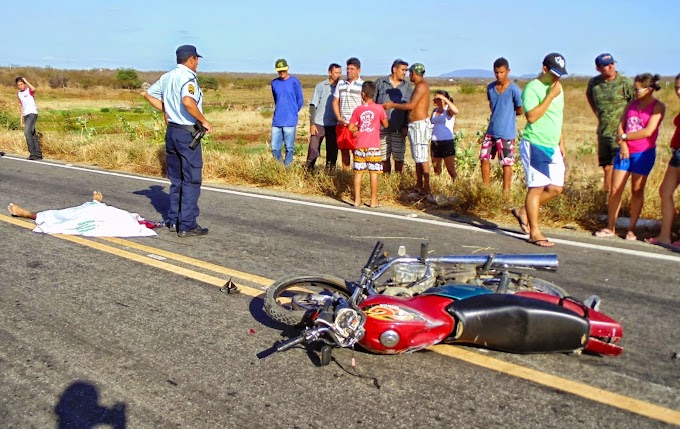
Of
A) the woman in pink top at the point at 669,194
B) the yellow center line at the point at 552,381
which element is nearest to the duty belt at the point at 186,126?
the yellow center line at the point at 552,381

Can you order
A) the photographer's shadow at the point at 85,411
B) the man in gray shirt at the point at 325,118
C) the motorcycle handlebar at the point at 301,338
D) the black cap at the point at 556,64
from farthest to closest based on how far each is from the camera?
the man in gray shirt at the point at 325,118 → the black cap at the point at 556,64 → the motorcycle handlebar at the point at 301,338 → the photographer's shadow at the point at 85,411

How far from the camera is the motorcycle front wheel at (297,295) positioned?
4.36 m

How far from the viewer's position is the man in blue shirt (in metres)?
9.06

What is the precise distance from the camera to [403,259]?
464cm

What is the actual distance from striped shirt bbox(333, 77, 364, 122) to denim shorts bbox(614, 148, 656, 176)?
15.1 feet

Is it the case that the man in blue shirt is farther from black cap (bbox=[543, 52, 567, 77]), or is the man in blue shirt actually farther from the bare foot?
the bare foot

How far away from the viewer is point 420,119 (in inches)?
374

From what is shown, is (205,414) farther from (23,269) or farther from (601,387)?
(23,269)

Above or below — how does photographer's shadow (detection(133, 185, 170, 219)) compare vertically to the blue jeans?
below

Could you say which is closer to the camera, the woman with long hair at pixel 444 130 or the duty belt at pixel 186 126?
the duty belt at pixel 186 126

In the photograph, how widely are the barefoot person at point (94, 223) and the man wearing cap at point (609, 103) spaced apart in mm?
5970

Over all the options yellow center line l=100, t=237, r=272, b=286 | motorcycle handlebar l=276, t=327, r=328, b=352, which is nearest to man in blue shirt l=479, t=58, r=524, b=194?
yellow center line l=100, t=237, r=272, b=286

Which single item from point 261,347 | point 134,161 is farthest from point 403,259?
point 134,161

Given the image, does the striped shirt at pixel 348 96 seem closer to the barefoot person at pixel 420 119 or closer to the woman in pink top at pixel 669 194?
the barefoot person at pixel 420 119
